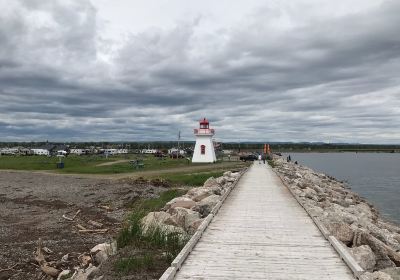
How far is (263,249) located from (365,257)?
2.21 metres

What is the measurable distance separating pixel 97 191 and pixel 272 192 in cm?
1180

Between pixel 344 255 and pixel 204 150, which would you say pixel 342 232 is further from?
pixel 204 150

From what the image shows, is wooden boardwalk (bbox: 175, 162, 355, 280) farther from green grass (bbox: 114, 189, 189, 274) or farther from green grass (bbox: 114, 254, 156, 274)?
green grass (bbox: 114, 254, 156, 274)

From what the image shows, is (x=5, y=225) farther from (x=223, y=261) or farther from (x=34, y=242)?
(x=223, y=261)

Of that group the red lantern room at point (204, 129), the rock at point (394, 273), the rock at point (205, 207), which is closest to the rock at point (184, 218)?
the rock at point (205, 207)

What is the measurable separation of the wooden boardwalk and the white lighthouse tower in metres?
33.1

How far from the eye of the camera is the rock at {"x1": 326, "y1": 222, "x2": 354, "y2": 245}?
1035 centimetres

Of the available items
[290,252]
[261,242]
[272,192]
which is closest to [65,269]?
[261,242]

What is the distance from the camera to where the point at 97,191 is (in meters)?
25.8

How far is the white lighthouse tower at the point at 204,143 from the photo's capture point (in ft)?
151

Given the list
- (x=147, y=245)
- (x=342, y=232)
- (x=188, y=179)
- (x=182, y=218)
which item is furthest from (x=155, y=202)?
(x=147, y=245)

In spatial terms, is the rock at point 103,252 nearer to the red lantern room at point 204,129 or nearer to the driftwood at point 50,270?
the driftwood at point 50,270

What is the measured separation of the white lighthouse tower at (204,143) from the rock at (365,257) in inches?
1447

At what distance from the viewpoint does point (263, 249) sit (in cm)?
834
